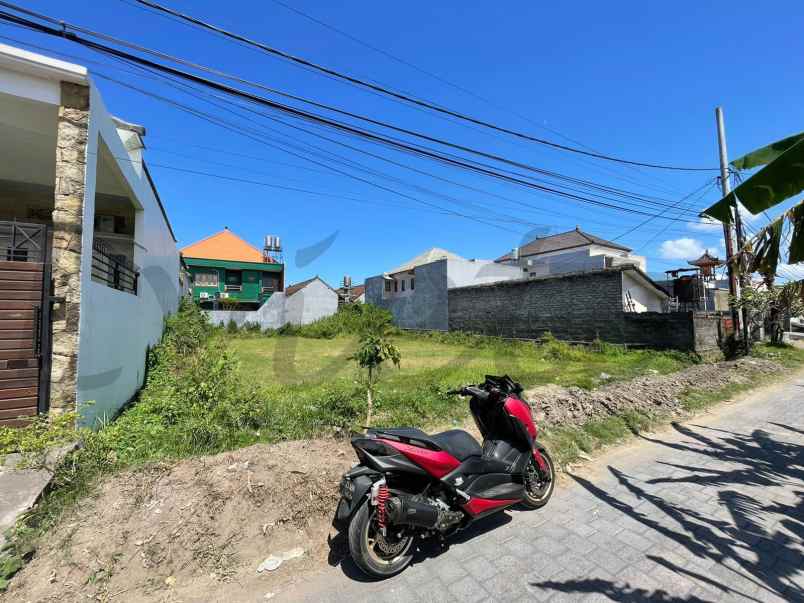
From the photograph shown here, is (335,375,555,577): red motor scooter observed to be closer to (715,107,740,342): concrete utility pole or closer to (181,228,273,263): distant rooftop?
(715,107,740,342): concrete utility pole

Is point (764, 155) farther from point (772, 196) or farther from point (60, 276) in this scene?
point (60, 276)

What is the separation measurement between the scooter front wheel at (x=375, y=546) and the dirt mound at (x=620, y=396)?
127 inches

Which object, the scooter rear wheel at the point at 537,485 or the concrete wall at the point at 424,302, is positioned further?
the concrete wall at the point at 424,302

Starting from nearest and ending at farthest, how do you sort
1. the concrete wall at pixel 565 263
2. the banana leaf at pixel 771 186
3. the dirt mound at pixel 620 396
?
the banana leaf at pixel 771 186 → the dirt mound at pixel 620 396 → the concrete wall at pixel 565 263

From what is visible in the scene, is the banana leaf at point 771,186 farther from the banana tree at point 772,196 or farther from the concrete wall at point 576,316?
the concrete wall at point 576,316

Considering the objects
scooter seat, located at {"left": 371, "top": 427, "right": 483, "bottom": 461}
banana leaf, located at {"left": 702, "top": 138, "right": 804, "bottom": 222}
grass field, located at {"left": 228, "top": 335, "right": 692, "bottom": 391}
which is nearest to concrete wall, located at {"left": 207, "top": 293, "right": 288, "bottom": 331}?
grass field, located at {"left": 228, "top": 335, "right": 692, "bottom": 391}

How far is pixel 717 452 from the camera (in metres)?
4.62

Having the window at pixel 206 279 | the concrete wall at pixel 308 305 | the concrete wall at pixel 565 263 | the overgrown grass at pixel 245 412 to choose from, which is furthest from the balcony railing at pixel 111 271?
the concrete wall at pixel 565 263

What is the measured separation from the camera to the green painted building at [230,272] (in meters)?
29.1

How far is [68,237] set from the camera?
169 inches

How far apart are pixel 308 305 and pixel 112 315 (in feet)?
68.0

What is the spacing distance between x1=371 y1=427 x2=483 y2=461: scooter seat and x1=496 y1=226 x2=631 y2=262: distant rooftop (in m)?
28.4

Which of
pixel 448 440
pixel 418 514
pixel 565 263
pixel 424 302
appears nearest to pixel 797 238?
pixel 448 440

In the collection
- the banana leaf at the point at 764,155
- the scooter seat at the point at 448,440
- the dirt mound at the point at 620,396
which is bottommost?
the dirt mound at the point at 620,396
